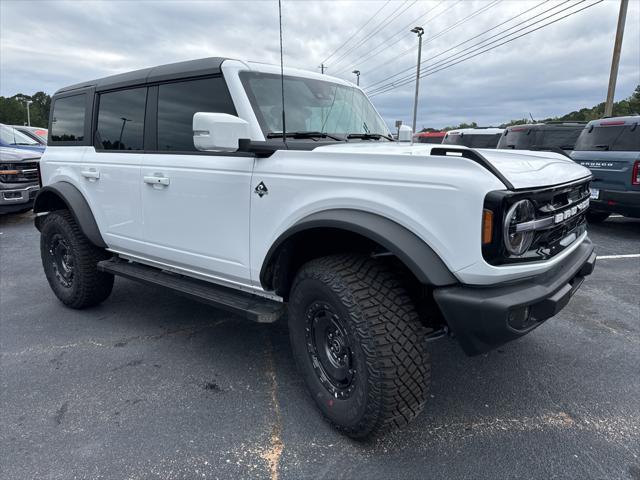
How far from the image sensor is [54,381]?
3061 mm

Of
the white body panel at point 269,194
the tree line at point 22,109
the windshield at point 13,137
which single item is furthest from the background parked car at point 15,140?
the tree line at point 22,109

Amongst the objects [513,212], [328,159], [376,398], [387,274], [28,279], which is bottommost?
[28,279]

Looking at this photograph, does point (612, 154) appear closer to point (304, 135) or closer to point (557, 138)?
point (557, 138)

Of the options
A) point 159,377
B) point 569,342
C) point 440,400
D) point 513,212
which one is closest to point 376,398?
point 440,400

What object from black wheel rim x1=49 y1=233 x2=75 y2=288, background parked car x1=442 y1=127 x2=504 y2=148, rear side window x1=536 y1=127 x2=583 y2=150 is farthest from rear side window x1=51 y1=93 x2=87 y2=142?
background parked car x1=442 y1=127 x2=504 y2=148

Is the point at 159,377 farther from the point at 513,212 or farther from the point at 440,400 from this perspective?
the point at 513,212

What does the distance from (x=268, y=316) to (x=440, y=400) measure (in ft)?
3.74

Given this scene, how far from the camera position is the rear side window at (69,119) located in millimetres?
4184

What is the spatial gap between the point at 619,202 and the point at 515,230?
20.4ft

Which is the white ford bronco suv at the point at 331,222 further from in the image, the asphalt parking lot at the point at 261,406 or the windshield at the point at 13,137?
the windshield at the point at 13,137

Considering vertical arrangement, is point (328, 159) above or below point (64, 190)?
above

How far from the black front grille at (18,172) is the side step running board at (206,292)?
20.3 feet

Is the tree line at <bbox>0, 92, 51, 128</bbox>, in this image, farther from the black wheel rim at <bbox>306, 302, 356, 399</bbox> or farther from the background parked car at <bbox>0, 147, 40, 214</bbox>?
the black wheel rim at <bbox>306, 302, 356, 399</bbox>

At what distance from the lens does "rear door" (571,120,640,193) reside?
22.9ft
